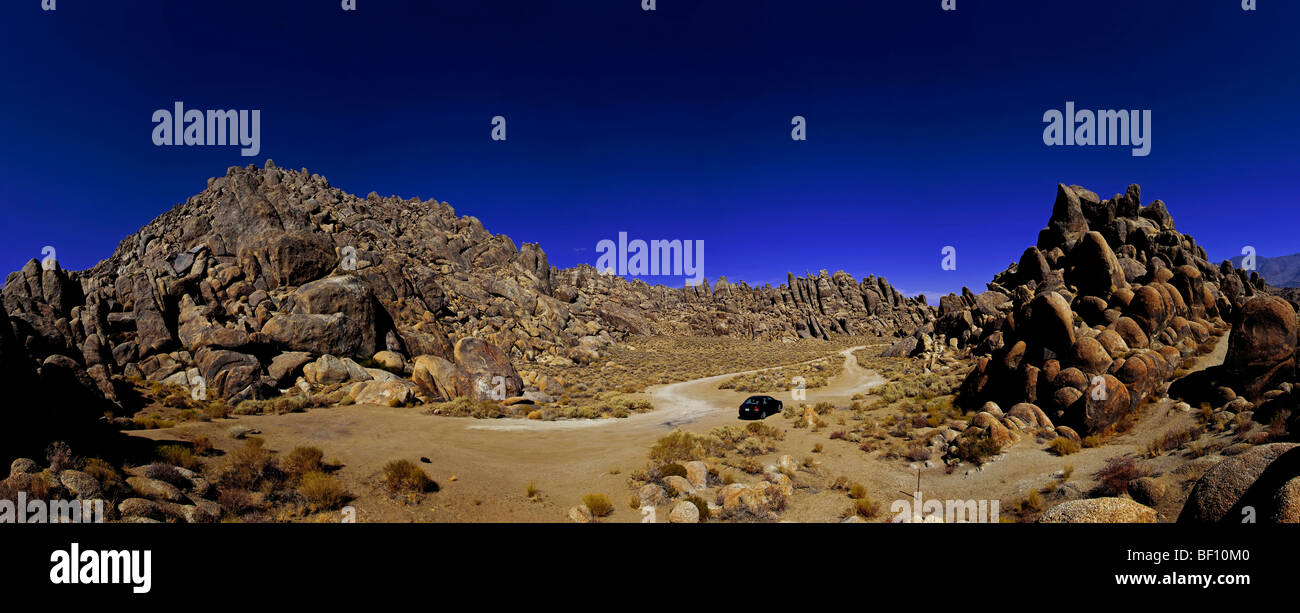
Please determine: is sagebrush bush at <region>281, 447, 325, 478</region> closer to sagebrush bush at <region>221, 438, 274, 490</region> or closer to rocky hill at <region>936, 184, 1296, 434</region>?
sagebrush bush at <region>221, 438, 274, 490</region>

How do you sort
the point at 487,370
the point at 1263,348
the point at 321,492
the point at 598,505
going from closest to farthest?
the point at 321,492, the point at 598,505, the point at 1263,348, the point at 487,370

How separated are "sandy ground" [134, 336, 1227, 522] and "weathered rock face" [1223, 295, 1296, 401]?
2.00 m

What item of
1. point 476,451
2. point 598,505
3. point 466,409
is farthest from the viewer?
point 466,409

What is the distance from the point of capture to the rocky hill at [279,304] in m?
25.4

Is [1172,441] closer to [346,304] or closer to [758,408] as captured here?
[758,408]

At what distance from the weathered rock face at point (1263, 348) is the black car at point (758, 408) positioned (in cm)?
1732

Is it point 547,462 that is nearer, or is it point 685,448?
point 547,462

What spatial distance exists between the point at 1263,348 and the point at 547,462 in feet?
80.4

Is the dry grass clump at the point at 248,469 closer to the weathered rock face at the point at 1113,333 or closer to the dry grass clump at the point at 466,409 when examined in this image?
the dry grass clump at the point at 466,409

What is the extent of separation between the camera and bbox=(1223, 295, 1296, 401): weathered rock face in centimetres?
1430

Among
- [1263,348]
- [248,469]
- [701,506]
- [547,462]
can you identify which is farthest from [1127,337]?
[248,469]

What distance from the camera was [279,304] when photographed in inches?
1318

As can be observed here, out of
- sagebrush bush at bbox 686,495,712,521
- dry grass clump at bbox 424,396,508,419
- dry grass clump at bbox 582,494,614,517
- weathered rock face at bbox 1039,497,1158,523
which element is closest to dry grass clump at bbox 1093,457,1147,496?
weathered rock face at bbox 1039,497,1158,523
